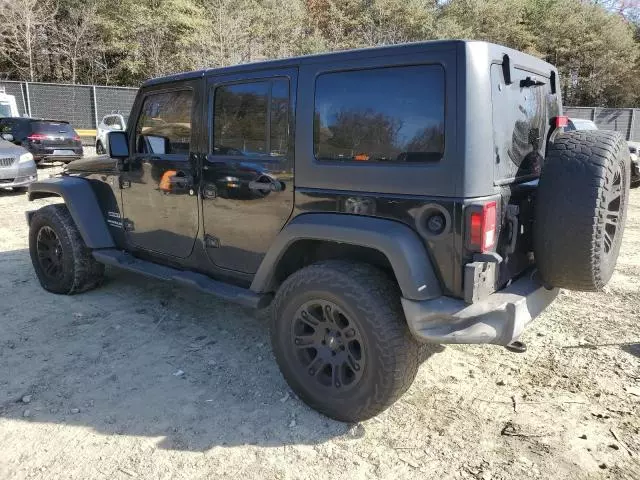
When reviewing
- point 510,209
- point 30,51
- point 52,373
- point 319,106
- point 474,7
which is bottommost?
point 52,373

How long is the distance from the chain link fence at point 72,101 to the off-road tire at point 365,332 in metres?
20.4

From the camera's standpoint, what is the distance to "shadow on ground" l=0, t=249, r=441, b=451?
9.41ft

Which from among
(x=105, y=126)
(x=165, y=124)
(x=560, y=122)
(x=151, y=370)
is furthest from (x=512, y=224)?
(x=105, y=126)

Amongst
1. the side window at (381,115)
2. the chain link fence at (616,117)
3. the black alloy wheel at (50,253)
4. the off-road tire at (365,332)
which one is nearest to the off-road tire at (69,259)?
the black alloy wheel at (50,253)

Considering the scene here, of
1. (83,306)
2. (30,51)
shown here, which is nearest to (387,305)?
(83,306)

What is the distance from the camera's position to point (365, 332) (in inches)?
104

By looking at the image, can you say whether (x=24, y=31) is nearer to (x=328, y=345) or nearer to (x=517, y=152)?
(x=328, y=345)

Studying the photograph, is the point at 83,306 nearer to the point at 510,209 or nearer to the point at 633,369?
the point at 510,209

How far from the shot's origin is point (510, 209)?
264cm

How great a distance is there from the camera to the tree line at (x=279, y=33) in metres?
25.1

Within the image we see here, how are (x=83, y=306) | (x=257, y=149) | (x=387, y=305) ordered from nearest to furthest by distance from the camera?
(x=387, y=305) < (x=257, y=149) < (x=83, y=306)

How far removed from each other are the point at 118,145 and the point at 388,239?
8.59 feet

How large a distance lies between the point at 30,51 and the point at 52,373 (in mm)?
25557

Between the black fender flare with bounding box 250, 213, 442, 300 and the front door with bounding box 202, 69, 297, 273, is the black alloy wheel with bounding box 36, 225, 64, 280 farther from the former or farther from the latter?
the black fender flare with bounding box 250, 213, 442, 300
